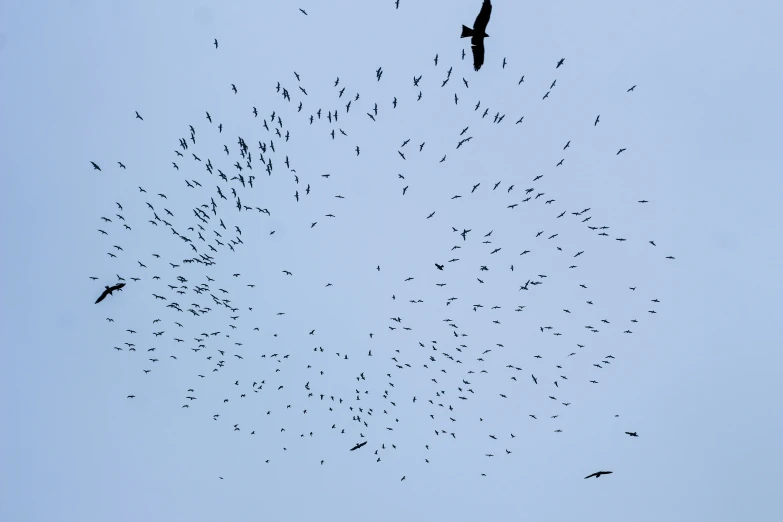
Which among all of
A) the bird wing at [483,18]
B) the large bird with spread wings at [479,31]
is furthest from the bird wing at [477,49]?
the bird wing at [483,18]

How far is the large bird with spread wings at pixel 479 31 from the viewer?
11.5 metres

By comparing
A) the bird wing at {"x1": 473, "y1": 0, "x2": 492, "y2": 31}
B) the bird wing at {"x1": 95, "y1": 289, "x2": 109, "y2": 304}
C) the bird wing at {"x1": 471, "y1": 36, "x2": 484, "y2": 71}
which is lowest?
the bird wing at {"x1": 95, "y1": 289, "x2": 109, "y2": 304}

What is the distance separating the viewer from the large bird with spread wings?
1147 centimetres

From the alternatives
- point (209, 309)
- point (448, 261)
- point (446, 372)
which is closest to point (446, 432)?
point (446, 372)

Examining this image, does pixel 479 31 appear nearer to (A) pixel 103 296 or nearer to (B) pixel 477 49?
(B) pixel 477 49

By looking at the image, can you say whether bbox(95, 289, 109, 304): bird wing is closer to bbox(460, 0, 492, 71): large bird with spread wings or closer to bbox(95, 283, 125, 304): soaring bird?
bbox(95, 283, 125, 304): soaring bird

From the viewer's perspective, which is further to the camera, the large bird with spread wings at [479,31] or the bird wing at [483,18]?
the large bird with spread wings at [479,31]

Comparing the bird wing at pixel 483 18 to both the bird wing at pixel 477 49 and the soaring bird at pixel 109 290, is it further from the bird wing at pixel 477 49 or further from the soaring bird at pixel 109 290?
the soaring bird at pixel 109 290

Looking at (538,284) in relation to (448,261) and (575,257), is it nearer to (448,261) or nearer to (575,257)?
(575,257)

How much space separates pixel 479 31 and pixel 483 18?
68 cm

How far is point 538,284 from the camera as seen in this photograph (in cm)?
2033

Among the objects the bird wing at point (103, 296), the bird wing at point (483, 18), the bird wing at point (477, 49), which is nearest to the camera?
the bird wing at point (483, 18)

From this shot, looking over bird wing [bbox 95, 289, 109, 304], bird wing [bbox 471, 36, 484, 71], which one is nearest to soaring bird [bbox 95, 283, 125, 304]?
bird wing [bbox 95, 289, 109, 304]

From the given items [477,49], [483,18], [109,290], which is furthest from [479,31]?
[109,290]
